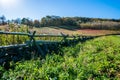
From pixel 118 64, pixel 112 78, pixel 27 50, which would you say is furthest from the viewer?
pixel 27 50

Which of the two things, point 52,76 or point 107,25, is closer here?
point 52,76

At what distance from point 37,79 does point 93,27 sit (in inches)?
2654

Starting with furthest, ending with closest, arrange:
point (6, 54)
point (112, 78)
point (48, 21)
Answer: point (48, 21)
point (6, 54)
point (112, 78)

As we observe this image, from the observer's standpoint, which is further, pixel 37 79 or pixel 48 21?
pixel 48 21

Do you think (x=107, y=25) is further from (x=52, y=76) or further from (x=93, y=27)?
(x=52, y=76)

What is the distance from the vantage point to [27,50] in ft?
38.3

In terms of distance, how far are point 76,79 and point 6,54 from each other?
3544 millimetres

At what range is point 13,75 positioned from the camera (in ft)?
23.3

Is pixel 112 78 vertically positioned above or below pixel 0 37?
below

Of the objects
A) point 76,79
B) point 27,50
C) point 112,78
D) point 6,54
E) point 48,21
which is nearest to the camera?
point 76,79

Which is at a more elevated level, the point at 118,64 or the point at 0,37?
the point at 0,37

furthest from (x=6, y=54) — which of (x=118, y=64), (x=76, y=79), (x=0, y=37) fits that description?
(x=118, y=64)

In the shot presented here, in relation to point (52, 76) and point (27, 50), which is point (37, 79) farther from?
point (27, 50)

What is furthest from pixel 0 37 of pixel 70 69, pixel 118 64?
pixel 118 64
